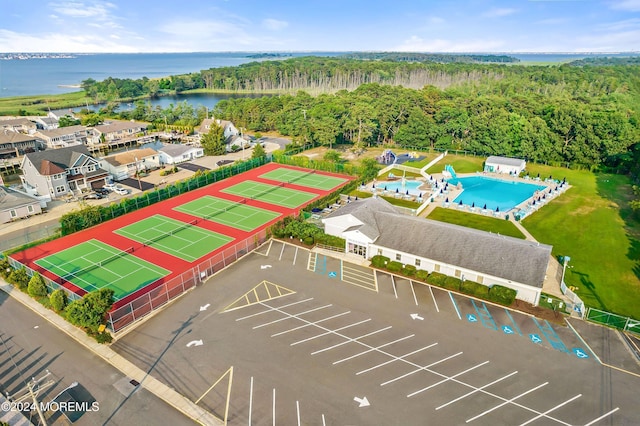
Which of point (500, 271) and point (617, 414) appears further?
point (500, 271)

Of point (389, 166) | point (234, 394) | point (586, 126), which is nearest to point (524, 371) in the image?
point (234, 394)

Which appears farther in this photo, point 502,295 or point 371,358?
point 502,295

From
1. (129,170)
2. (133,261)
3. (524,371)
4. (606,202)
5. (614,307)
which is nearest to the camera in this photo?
(524,371)

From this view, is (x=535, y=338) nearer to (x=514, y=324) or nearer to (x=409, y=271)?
(x=514, y=324)

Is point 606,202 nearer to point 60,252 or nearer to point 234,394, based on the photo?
point 234,394

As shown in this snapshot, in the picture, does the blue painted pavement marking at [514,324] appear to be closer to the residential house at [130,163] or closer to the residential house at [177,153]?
the residential house at [130,163]

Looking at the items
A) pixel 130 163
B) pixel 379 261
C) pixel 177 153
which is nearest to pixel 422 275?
pixel 379 261
